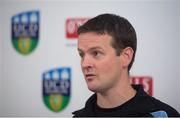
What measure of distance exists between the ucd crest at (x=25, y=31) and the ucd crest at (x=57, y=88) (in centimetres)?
21

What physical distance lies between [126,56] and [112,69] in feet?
0.25

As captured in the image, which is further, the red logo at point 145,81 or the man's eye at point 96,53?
the red logo at point 145,81

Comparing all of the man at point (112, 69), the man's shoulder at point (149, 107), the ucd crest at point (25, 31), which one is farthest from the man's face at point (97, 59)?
Answer: the ucd crest at point (25, 31)

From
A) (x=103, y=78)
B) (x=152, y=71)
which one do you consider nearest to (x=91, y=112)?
(x=103, y=78)

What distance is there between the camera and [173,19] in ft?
5.38

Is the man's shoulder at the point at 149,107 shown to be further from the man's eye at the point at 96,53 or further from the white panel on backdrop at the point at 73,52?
the white panel on backdrop at the point at 73,52

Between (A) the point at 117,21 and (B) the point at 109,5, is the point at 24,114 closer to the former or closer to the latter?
(B) the point at 109,5

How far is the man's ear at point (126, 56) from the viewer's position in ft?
3.06

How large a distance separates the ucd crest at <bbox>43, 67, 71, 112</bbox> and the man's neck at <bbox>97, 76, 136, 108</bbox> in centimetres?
75

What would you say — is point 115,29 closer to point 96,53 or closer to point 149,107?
point 96,53

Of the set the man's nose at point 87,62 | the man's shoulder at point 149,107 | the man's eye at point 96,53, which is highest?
the man's eye at point 96,53

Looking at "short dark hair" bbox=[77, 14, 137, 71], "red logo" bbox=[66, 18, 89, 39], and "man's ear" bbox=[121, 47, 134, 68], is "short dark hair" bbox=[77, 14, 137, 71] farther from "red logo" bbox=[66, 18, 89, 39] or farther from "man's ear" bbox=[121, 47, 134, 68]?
"red logo" bbox=[66, 18, 89, 39]

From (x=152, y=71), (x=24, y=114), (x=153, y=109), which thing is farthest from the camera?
(x=24, y=114)

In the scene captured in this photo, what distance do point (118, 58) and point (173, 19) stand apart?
2.83ft
